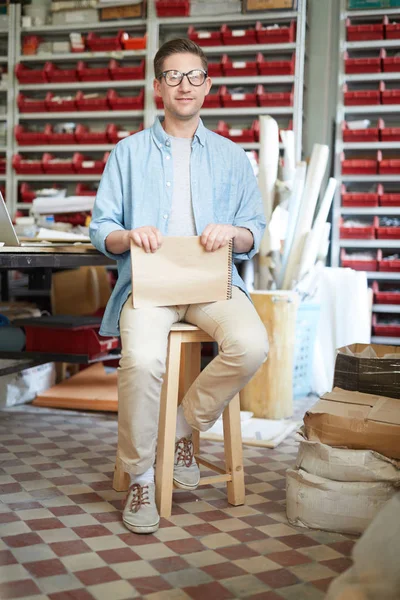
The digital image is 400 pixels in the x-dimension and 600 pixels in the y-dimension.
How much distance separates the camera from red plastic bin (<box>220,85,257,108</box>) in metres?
4.90

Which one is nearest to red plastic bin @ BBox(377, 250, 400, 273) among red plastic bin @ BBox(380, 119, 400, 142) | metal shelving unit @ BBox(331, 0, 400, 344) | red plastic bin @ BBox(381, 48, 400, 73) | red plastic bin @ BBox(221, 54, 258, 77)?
metal shelving unit @ BBox(331, 0, 400, 344)

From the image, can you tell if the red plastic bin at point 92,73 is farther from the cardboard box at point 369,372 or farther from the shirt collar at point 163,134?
the cardboard box at point 369,372

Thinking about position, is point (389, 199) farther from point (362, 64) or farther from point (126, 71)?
point (126, 71)

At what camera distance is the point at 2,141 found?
18.2 ft

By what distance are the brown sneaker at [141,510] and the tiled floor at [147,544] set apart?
0.09ft

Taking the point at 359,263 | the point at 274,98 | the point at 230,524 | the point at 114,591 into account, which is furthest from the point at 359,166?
the point at 114,591

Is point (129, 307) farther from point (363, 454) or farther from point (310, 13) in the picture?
point (310, 13)

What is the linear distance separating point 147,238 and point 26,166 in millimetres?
3529

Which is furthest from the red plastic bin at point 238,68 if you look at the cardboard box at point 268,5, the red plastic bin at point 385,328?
the red plastic bin at point 385,328

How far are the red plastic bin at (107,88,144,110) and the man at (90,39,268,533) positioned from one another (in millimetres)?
2847

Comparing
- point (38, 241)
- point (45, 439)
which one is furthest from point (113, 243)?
point (45, 439)

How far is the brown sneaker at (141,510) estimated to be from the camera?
2.08 meters

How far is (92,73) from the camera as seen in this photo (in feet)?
17.1

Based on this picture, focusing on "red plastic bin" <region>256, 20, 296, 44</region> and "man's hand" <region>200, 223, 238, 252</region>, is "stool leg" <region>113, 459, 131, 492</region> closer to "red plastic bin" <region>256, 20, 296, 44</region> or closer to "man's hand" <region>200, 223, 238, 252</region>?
"man's hand" <region>200, 223, 238, 252</region>
